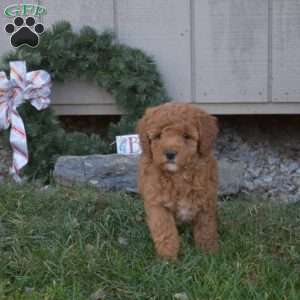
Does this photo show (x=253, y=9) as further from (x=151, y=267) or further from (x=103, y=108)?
(x=151, y=267)

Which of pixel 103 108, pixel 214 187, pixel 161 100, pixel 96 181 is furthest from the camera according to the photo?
pixel 103 108

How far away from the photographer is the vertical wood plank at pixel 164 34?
616 centimetres

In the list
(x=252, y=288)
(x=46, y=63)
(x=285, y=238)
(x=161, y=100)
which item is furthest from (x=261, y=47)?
(x=252, y=288)

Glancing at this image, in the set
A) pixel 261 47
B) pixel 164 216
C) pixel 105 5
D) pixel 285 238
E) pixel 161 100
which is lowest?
pixel 285 238

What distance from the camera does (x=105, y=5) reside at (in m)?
6.22

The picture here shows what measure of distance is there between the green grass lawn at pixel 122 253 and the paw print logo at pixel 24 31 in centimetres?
191

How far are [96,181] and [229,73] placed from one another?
1.70 meters

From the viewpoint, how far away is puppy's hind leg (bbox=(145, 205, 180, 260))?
3844mm

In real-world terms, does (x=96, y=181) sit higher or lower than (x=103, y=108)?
lower

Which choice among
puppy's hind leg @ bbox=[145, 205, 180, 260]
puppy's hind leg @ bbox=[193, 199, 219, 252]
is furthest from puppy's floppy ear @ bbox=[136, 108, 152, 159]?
puppy's hind leg @ bbox=[193, 199, 219, 252]

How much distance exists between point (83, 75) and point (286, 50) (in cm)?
185

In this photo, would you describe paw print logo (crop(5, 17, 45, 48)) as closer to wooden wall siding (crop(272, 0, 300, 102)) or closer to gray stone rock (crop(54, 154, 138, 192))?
gray stone rock (crop(54, 154, 138, 192))

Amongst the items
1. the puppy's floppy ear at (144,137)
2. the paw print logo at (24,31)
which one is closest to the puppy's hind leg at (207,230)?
the puppy's floppy ear at (144,137)

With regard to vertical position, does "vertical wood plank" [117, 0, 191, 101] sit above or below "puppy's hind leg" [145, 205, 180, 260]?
above
